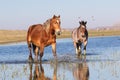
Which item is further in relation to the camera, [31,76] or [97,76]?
[31,76]

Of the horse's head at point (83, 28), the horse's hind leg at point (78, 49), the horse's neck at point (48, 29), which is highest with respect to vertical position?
the horse's neck at point (48, 29)

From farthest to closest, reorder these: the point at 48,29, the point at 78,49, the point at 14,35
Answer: the point at 14,35 → the point at 78,49 → the point at 48,29

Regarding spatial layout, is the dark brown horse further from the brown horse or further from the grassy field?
the grassy field

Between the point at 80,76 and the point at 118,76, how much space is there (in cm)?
127

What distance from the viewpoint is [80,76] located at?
1355cm

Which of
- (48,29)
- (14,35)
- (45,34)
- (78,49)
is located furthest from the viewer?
(14,35)

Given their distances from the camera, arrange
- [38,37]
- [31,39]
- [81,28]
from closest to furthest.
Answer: [38,37]
[31,39]
[81,28]

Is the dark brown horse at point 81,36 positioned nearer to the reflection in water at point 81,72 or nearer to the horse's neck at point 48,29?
the horse's neck at point 48,29

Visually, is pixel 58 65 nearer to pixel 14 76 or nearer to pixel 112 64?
pixel 112 64

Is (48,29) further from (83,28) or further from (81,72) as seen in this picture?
(83,28)

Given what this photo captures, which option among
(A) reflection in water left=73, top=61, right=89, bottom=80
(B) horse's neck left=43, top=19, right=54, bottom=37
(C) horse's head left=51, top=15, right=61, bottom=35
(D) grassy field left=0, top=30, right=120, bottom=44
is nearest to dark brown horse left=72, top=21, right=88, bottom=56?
(B) horse's neck left=43, top=19, right=54, bottom=37

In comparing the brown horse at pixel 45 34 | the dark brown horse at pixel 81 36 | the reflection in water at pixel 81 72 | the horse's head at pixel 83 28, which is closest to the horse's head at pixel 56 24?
the brown horse at pixel 45 34

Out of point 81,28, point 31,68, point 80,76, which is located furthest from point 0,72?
point 81,28

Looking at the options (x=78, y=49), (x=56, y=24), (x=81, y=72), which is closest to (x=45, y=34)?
(x=56, y=24)
